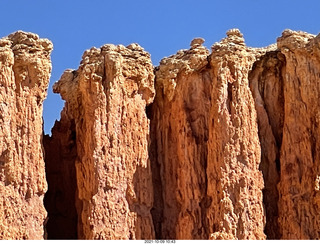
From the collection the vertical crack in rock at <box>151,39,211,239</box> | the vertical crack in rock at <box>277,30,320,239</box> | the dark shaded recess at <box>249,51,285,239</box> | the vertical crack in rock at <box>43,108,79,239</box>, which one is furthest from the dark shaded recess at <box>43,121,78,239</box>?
the vertical crack in rock at <box>277,30,320,239</box>

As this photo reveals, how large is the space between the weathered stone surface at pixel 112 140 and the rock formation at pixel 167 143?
35 millimetres

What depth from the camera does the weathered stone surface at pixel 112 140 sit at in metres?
30.0

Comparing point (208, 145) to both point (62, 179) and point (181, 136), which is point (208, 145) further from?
point (62, 179)

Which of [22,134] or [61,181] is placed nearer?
[22,134]

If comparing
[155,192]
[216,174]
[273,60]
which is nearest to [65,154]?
[155,192]

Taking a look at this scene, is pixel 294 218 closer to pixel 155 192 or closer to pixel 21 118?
pixel 155 192

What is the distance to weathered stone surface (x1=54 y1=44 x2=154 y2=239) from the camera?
30.0 m

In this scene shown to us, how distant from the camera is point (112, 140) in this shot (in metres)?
30.6

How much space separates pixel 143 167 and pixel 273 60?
6.11 meters

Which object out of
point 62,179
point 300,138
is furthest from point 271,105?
point 62,179

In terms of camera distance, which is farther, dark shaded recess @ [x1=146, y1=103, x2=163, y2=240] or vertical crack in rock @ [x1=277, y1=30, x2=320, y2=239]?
dark shaded recess @ [x1=146, y1=103, x2=163, y2=240]

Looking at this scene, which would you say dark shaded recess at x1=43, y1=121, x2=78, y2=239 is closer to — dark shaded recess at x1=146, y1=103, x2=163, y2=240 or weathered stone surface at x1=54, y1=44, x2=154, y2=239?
weathered stone surface at x1=54, y1=44, x2=154, y2=239

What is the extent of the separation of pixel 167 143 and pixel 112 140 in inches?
122

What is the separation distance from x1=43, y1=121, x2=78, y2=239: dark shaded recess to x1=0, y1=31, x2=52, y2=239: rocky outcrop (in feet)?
13.3
